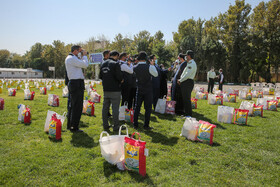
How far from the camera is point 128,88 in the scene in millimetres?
6504

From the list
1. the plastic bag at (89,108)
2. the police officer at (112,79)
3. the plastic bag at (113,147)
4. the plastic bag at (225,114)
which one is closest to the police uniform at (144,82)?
the police officer at (112,79)

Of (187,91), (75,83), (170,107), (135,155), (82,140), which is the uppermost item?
(75,83)

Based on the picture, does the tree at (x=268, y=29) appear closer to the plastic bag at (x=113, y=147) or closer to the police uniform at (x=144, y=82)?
the police uniform at (x=144, y=82)

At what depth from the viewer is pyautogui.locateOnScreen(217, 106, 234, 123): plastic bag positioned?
6.02 metres

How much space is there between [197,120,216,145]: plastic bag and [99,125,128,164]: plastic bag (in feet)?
6.61

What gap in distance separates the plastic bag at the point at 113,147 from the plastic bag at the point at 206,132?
2.02m

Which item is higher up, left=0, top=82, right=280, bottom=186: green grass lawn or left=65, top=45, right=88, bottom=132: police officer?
left=65, top=45, right=88, bottom=132: police officer

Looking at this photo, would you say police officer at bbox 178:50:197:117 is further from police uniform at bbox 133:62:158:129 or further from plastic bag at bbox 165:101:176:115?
police uniform at bbox 133:62:158:129

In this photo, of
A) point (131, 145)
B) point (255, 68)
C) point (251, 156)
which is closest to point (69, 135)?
point (131, 145)

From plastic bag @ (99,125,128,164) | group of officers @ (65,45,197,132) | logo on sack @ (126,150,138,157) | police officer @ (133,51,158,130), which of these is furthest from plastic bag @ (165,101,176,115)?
logo on sack @ (126,150,138,157)

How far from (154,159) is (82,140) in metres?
1.79

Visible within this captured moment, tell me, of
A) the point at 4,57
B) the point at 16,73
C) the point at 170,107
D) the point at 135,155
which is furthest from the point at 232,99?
the point at 4,57

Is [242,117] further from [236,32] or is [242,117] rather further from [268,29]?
[236,32]

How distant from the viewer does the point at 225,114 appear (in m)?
6.07
